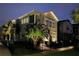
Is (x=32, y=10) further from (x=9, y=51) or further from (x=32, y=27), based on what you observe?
(x=9, y=51)

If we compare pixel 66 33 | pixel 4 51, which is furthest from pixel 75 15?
pixel 4 51

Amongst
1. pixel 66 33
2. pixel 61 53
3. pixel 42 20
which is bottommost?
pixel 61 53

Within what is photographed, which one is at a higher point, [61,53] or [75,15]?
[75,15]

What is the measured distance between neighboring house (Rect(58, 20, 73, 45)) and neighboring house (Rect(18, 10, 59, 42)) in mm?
50

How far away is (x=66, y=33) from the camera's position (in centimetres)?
203

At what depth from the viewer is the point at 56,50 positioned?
6.63 ft

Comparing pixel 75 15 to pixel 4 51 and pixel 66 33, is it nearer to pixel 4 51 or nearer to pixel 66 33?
pixel 66 33

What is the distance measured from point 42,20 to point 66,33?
0.88 feet

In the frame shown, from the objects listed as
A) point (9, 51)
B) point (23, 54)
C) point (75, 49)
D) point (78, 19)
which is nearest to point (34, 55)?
point (23, 54)

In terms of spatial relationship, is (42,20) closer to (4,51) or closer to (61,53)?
(61,53)

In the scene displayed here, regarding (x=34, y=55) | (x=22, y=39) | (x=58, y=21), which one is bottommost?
(x=34, y=55)

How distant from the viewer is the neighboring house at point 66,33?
2021mm

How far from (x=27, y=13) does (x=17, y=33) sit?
8.6 inches

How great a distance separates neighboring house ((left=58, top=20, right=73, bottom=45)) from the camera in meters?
2.02
